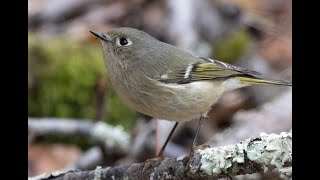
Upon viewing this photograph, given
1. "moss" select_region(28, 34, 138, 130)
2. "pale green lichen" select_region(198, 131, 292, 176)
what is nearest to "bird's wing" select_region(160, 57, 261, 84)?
"pale green lichen" select_region(198, 131, 292, 176)

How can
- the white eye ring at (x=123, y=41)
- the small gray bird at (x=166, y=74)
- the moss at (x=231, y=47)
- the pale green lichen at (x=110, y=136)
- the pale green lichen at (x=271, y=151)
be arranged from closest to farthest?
the pale green lichen at (x=271, y=151), the small gray bird at (x=166, y=74), the white eye ring at (x=123, y=41), the pale green lichen at (x=110, y=136), the moss at (x=231, y=47)

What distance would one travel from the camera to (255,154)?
1.60 m

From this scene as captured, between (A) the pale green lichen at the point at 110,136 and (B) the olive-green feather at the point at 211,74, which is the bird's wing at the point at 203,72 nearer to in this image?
(B) the olive-green feather at the point at 211,74

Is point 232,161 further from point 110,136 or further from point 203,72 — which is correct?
point 110,136

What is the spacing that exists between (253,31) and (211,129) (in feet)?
3.78

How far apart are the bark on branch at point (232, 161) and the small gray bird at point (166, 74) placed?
18cm

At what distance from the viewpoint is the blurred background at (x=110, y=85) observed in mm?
2980

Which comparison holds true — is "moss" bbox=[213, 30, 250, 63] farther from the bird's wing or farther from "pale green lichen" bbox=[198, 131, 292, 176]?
"pale green lichen" bbox=[198, 131, 292, 176]

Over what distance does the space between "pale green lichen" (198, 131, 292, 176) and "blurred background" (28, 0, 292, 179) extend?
0.52 metres

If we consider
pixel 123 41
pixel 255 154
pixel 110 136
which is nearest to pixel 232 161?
pixel 255 154

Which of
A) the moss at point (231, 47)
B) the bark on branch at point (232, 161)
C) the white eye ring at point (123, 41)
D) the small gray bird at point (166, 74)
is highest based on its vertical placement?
the moss at point (231, 47)

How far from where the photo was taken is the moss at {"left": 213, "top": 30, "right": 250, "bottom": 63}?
3.72 meters

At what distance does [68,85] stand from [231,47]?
110cm

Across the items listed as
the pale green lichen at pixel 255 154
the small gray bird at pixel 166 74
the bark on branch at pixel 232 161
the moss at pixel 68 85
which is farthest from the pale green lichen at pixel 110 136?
the pale green lichen at pixel 255 154
